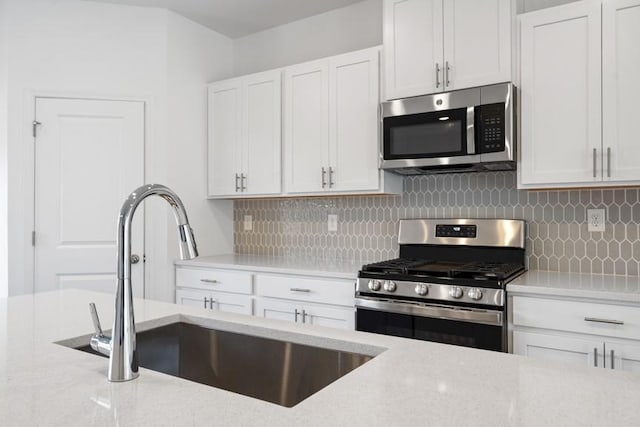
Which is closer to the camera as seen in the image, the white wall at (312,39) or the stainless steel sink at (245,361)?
the stainless steel sink at (245,361)

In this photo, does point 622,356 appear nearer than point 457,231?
Yes

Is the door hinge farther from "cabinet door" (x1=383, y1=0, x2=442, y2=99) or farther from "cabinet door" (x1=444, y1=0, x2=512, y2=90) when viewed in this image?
"cabinet door" (x1=444, y1=0, x2=512, y2=90)

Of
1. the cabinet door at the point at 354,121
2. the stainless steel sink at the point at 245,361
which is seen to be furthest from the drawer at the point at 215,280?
the stainless steel sink at the point at 245,361

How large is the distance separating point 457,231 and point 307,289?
0.99m

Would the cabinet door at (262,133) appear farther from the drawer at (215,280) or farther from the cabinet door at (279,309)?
the cabinet door at (279,309)

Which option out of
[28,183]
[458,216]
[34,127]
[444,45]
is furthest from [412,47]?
[28,183]

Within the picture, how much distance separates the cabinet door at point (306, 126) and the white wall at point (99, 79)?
2.85 ft

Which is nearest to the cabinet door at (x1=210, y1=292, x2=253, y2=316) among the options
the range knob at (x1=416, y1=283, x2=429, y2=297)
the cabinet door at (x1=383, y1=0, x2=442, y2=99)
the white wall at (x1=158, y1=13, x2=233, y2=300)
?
the white wall at (x1=158, y1=13, x2=233, y2=300)

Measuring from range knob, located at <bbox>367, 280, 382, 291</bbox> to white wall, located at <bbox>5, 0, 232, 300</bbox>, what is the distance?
169 centimetres

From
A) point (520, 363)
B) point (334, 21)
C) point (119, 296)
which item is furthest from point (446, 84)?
point (119, 296)

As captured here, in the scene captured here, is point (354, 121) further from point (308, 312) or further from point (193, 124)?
point (193, 124)

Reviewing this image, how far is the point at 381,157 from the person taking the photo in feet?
9.39

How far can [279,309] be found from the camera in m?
3.04

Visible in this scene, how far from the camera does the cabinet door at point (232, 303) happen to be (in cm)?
318
